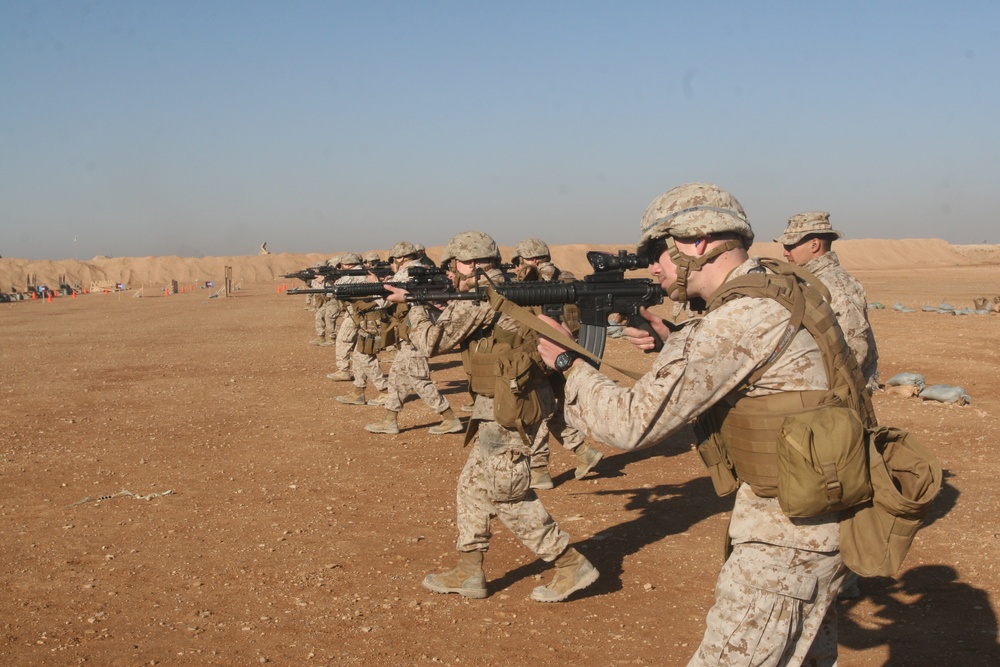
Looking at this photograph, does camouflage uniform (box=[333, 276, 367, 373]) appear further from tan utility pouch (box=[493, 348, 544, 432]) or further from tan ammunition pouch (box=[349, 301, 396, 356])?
tan utility pouch (box=[493, 348, 544, 432])

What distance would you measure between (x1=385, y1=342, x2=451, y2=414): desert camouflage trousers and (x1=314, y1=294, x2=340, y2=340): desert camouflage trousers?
9.49 meters

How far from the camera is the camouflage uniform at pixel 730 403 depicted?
2770 millimetres

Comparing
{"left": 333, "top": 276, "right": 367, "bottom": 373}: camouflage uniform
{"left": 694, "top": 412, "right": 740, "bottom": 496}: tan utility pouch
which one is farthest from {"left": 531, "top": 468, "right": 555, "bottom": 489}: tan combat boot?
{"left": 333, "top": 276, "right": 367, "bottom": 373}: camouflage uniform

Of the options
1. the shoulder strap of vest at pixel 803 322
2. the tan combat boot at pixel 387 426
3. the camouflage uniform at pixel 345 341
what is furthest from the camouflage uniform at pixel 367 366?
the shoulder strap of vest at pixel 803 322

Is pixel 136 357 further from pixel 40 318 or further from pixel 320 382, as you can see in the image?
pixel 40 318

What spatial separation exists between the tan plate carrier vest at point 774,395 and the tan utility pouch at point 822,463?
9cm

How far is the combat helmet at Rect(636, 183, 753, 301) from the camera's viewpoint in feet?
9.63

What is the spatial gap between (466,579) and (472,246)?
89.9 inches

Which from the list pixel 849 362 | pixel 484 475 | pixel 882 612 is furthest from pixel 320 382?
pixel 849 362

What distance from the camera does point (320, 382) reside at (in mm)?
14586

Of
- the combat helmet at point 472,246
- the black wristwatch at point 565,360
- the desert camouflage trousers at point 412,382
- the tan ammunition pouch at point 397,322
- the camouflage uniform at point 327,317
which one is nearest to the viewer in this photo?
the black wristwatch at point 565,360

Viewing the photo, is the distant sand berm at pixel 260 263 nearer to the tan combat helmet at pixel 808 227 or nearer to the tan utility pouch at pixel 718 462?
the tan combat helmet at pixel 808 227

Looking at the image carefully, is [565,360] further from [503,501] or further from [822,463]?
[503,501]

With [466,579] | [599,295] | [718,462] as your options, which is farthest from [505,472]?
[718,462]
